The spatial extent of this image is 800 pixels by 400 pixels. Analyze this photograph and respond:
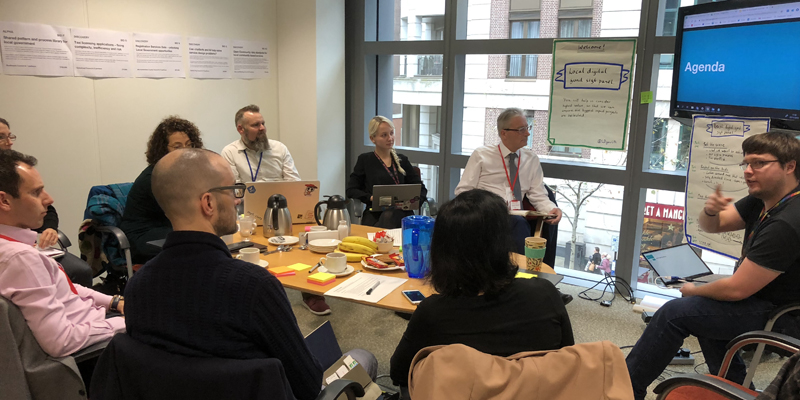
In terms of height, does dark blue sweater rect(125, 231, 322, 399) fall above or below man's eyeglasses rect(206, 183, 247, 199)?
below

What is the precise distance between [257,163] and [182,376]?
3066 millimetres

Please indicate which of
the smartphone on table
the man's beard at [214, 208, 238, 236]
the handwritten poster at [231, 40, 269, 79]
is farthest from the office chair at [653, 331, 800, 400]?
the handwritten poster at [231, 40, 269, 79]

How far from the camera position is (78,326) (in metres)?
1.85

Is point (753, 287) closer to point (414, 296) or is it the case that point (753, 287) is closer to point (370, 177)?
point (414, 296)

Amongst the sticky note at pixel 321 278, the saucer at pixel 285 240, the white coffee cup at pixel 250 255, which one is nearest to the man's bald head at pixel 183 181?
the sticky note at pixel 321 278

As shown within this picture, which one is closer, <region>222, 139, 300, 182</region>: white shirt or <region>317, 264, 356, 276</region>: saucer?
<region>317, 264, 356, 276</region>: saucer

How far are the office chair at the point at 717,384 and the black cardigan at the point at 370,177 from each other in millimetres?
Result: 2437

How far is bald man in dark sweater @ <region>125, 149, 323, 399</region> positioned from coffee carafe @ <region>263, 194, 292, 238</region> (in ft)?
4.91

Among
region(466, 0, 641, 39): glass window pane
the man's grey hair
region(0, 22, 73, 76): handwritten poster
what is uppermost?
region(466, 0, 641, 39): glass window pane

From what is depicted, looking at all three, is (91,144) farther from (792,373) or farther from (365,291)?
(792,373)

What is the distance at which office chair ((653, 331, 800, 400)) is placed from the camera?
1600 millimetres

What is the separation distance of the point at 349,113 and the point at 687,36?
294cm

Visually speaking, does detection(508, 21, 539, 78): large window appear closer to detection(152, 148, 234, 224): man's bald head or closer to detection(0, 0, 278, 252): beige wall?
detection(0, 0, 278, 252): beige wall

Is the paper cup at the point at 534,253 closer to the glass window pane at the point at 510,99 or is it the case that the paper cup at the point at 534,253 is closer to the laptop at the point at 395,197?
the laptop at the point at 395,197
